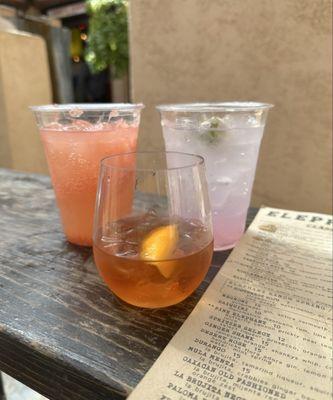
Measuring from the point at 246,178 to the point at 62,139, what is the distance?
287 millimetres

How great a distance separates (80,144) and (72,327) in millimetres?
264

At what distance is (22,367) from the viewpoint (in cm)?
38

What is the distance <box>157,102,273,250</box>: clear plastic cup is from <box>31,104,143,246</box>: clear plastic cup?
7 centimetres

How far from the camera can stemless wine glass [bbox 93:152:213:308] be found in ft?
1.23

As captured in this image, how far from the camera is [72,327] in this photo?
383 mm

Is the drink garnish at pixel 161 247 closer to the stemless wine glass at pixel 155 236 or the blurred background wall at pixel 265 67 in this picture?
the stemless wine glass at pixel 155 236

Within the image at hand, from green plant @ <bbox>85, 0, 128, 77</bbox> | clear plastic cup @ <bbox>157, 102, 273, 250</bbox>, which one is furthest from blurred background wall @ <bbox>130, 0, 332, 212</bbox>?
green plant @ <bbox>85, 0, 128, 77</bbox>

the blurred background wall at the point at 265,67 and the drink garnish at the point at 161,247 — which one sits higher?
the blurred background wall at the point at 265,67

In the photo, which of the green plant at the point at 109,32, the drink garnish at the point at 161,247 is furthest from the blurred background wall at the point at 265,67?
the green plant at the point at 109,32

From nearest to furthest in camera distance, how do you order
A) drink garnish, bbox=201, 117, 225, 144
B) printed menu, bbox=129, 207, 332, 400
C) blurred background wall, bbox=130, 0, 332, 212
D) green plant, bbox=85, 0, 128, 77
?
printed menu, bbox=129, 207, 332, 400 → drink garnish, bbox=201, 117, 225, 144 → blurred background wall, bbox=130, 0, 332, 212 → green plant, bbox=85, 0, 128, 77

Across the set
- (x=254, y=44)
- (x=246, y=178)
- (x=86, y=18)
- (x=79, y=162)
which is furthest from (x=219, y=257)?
(x=86, y=18)

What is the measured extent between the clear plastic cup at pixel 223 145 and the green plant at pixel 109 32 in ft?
7.66

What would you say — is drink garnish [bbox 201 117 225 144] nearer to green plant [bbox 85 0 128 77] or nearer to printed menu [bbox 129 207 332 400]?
printed menu [bbox 129 207 332 400]

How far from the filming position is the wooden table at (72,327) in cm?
33
